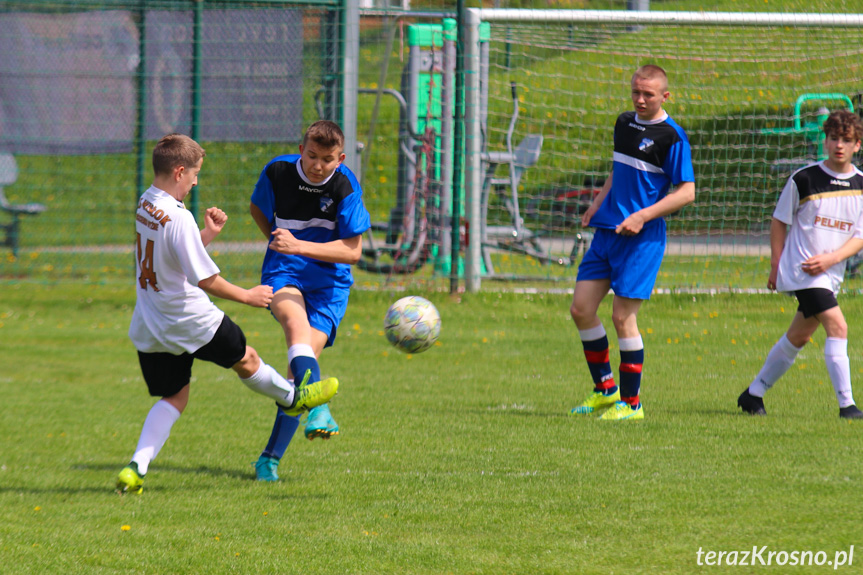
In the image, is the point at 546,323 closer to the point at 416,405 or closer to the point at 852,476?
the point at 416,405

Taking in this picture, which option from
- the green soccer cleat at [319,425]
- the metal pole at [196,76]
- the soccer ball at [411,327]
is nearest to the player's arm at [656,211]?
the soccer ball at [411,327]

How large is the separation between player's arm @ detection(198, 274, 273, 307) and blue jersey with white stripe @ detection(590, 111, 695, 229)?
243cm

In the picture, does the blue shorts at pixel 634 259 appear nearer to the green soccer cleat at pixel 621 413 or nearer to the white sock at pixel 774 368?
the green soccer cleat at pixel 621 413

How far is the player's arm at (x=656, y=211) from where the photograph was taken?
5738mm

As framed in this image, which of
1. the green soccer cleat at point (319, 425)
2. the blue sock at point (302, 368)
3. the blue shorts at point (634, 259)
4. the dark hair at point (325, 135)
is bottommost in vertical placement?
the green soccer cleat at point (319, 425)

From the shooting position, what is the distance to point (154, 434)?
4574mm

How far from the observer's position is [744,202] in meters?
12.4

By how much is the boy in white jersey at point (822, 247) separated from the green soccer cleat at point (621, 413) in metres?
0.64

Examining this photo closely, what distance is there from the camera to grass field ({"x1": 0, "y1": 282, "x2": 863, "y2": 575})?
3625mm

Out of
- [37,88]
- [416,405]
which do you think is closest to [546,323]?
[416,405]

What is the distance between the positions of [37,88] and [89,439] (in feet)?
28.5

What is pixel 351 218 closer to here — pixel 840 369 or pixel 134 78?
pixel 840 369

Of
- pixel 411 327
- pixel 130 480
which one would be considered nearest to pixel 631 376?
pixel 411 327

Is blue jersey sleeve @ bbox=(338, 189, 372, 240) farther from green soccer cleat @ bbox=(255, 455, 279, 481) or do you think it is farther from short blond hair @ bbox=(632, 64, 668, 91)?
short blond hair @ bbox=(632, 64, 668, 91)
